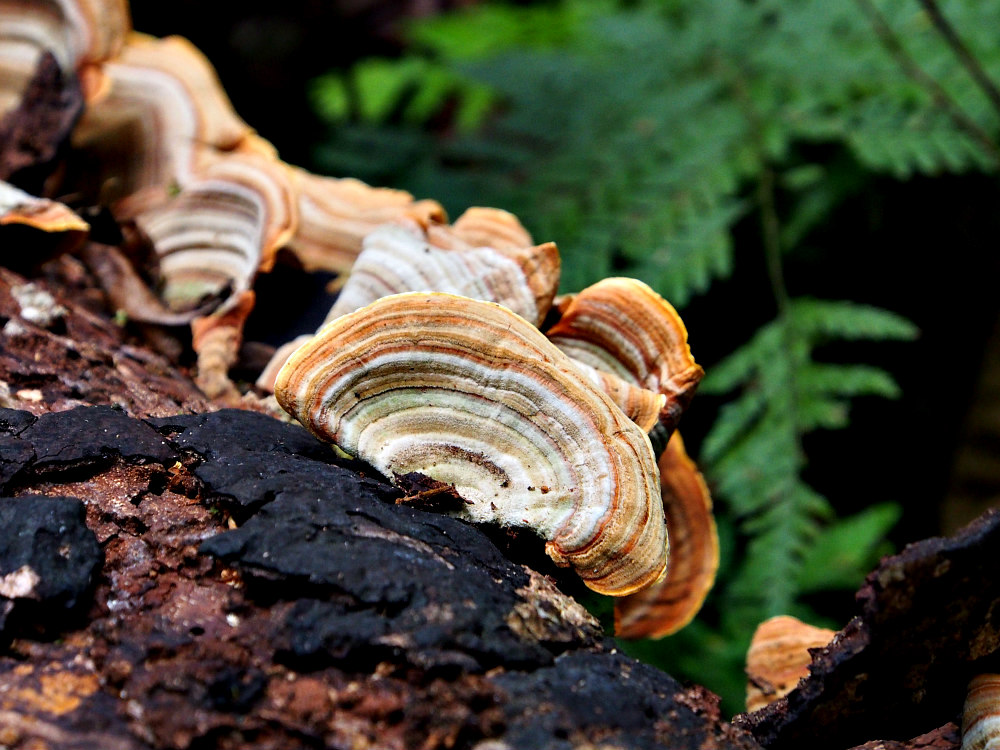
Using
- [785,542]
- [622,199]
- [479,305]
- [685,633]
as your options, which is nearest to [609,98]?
[622,199]

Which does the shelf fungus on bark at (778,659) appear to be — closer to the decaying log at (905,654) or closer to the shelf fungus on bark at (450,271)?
the decaying log at (905,654)

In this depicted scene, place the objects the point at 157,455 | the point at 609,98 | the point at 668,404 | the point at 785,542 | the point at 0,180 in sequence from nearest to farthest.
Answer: the point at 157,455, the point at 668,404, the point at 0,180, the point at 785,542, the point at 609,98

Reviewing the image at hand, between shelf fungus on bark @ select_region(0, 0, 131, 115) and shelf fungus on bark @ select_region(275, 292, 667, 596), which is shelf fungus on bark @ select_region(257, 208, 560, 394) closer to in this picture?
shelf fungus on bark @ select_region(275, 292, 667, 596)

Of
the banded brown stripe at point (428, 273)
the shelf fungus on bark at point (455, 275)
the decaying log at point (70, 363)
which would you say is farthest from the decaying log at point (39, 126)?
the banded brown stripe at point (428, 273)

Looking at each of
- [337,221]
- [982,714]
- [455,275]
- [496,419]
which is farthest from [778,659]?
[337,221]

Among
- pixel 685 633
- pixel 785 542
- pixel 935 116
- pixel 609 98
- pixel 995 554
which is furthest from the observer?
pixel 609 98

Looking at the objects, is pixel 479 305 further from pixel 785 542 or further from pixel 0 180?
pixel 785 542
